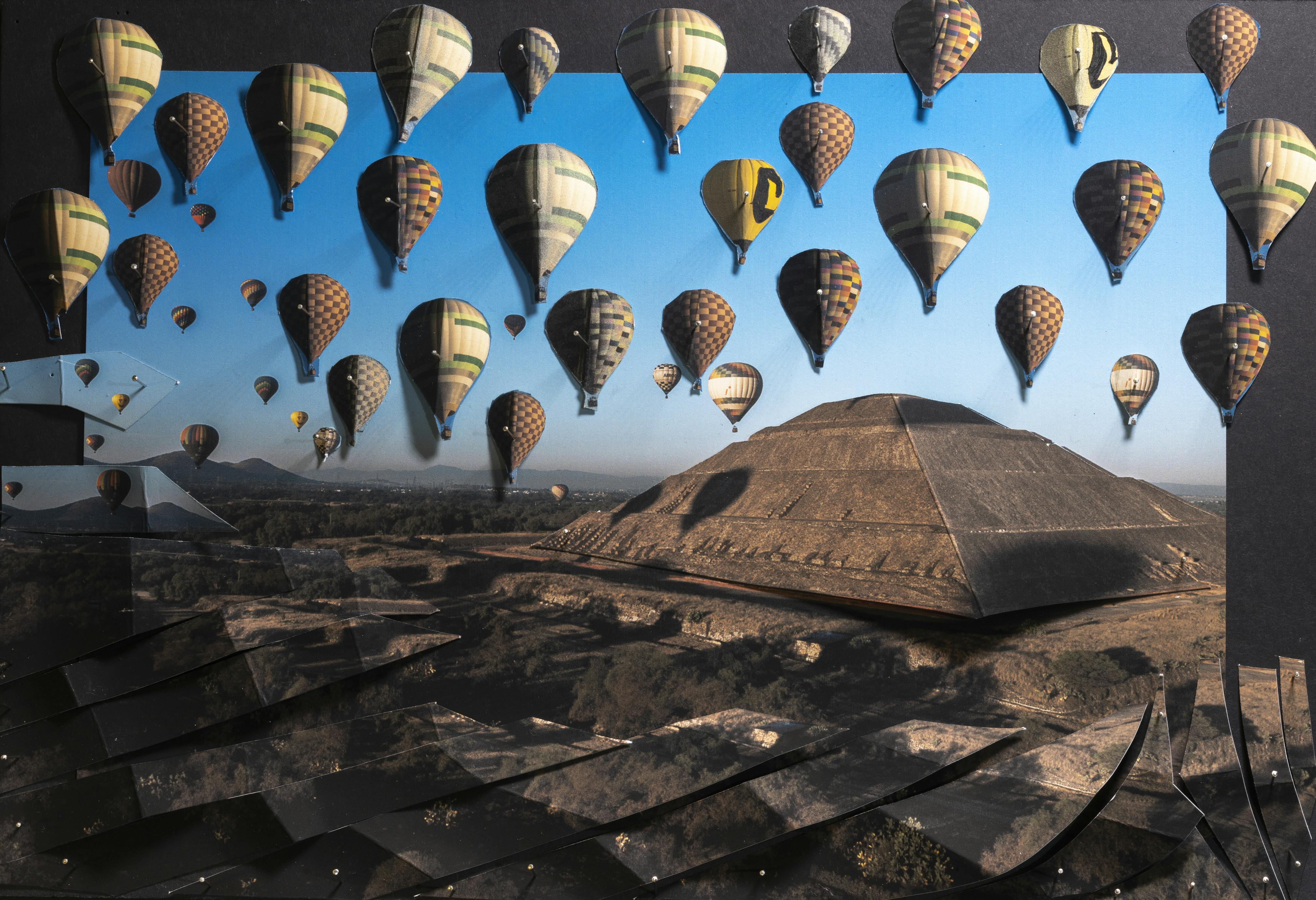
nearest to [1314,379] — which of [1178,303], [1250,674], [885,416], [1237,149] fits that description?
[1178,303]

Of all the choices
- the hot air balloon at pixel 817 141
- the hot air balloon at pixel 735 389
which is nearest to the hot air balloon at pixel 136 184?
the hot air balloon at pixel 735 389

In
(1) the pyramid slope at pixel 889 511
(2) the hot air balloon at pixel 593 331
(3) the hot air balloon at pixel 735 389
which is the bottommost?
(1) the pyramid slope at pixel 889 511

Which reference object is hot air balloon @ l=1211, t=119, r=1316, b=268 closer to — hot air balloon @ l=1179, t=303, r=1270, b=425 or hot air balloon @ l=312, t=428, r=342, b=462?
hot air balloon @ l=1179, t=303, r=1270, b=425

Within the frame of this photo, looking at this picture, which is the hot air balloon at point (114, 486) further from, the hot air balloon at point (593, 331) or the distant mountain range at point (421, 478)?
the hot air balloon at point (593, 331)

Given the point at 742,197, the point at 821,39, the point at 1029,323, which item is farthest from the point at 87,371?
the point at 1029,323

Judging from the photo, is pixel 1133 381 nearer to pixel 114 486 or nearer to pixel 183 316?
pixel 183 316

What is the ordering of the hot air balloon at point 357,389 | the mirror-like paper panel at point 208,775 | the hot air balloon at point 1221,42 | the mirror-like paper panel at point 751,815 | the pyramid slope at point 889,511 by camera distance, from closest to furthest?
the mirror-like paper panel at point 751,815 → the mirror-like paper panel at point 208,775 → the pyramid slope at point 889,511 → the hot air balloon at point 357,389 → the hot air balloon at point 1221,42

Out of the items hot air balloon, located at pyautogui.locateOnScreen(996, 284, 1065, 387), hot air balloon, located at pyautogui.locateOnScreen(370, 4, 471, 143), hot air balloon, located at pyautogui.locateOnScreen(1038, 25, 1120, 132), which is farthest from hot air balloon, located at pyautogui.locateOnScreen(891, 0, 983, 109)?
hot air balloon, located at pyautogui.locateOnScreen(370, 4, 471, 143)

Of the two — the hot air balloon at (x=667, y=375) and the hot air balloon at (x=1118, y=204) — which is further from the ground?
the hot air balloon at (x=1118, y=204)
